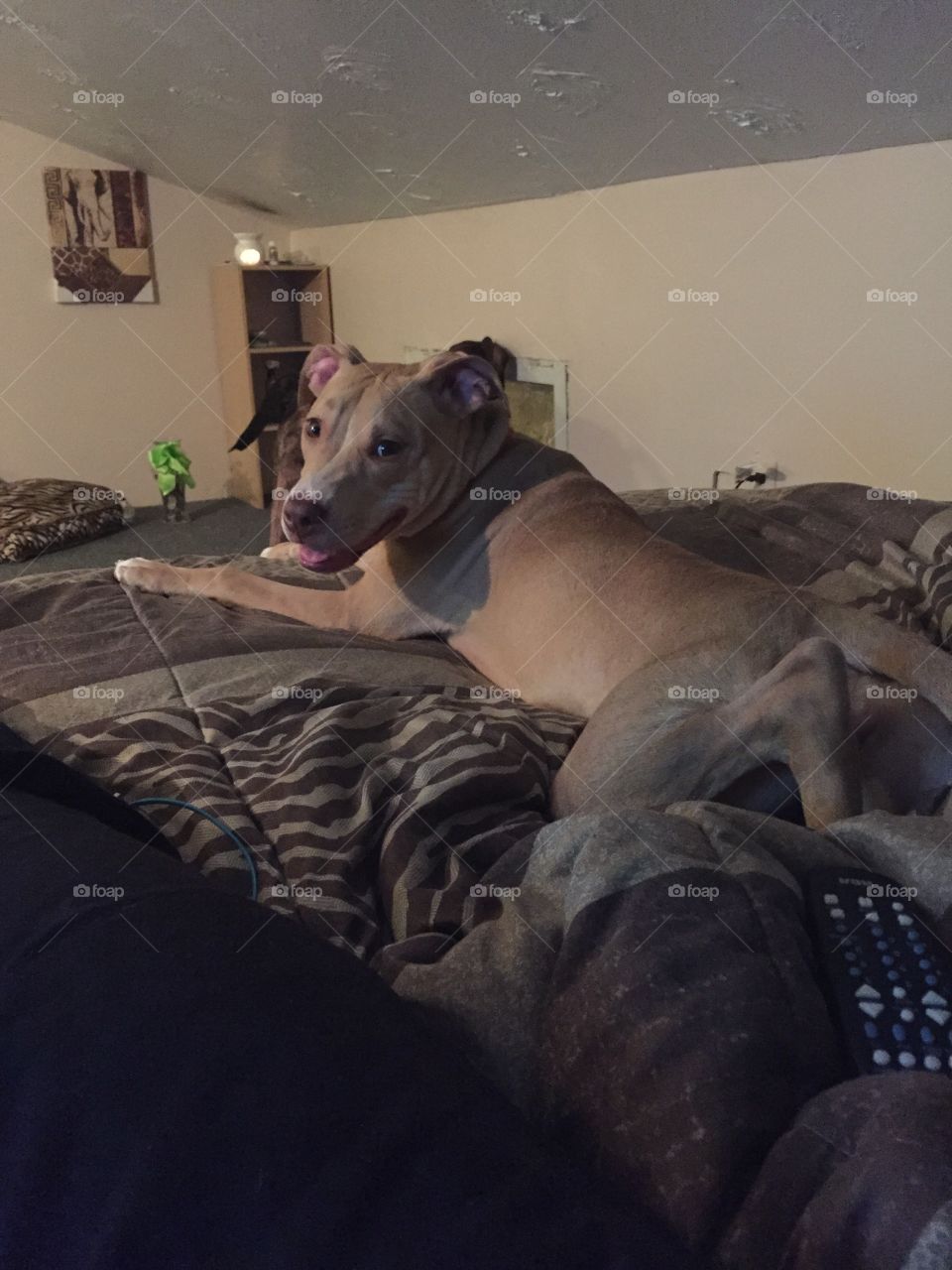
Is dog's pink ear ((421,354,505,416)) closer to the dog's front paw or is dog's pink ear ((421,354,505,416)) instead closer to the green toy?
the dog's front paw

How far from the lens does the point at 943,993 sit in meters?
0.72

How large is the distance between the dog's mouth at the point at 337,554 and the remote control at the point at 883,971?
1.06m

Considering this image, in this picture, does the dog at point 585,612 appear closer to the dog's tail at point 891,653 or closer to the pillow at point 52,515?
the dog's tail at point 891,653

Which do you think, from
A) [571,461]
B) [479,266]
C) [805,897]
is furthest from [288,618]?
[479,266]

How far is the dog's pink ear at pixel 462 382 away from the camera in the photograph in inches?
71.7

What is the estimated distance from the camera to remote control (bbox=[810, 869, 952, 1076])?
26.6 inches

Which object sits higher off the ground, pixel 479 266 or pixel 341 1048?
pixel 479 266

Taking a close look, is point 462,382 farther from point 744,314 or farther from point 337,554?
point 744,314

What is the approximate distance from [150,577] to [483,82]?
1.75 meters

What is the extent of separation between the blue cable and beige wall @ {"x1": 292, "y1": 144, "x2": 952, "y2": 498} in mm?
2282

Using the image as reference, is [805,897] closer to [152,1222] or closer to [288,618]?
[152,1222]

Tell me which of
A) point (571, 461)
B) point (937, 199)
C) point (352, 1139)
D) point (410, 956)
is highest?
point (937, 199)

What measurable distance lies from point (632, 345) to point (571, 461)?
5.51 ft

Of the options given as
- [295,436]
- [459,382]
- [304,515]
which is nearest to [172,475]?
[295,436]
